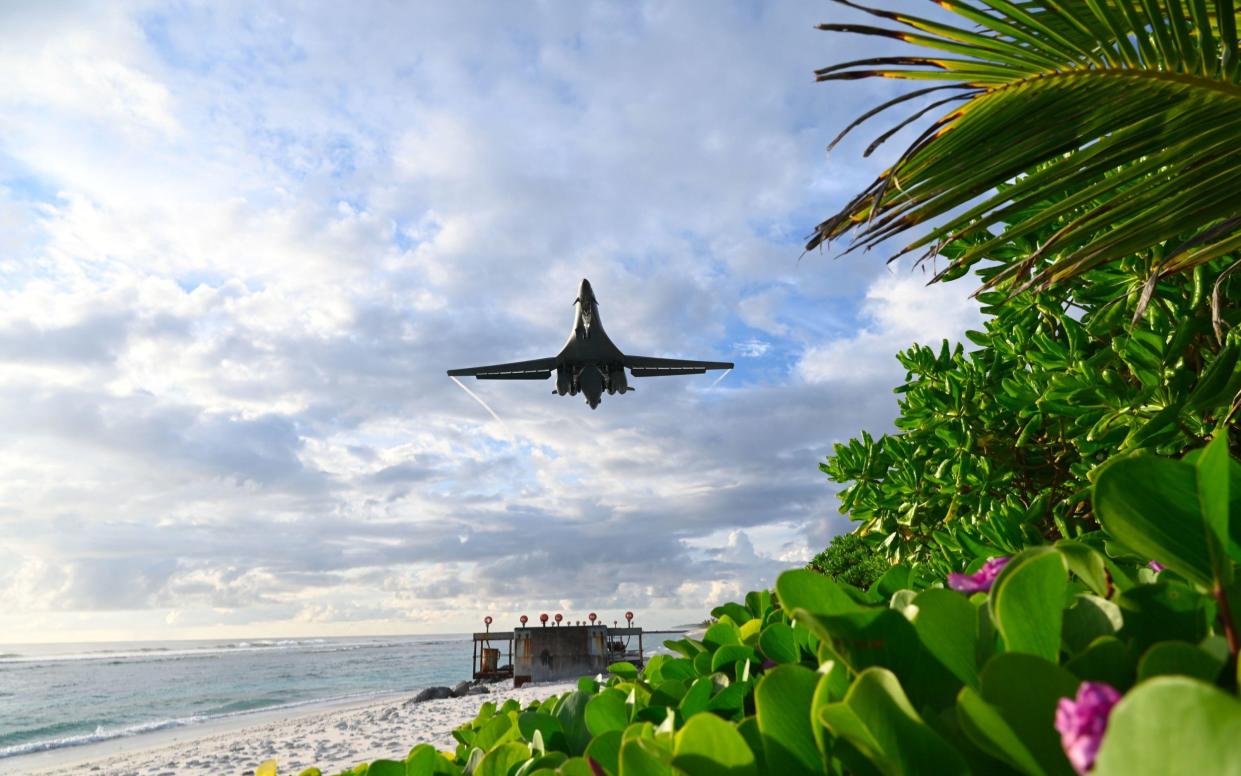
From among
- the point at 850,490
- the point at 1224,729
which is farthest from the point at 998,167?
the point at 850,490

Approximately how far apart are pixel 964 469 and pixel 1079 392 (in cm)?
87

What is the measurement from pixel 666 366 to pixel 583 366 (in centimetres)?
384

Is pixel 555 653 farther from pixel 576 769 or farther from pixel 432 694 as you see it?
pixel 576 769

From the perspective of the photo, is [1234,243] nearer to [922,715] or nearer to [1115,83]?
[1115,83]

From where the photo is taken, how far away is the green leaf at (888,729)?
713mm

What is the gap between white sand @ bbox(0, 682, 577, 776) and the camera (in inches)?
544

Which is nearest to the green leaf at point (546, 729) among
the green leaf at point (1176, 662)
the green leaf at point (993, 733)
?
the green leaf at point (993, 733)

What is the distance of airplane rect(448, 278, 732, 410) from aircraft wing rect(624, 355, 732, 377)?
0.91ft

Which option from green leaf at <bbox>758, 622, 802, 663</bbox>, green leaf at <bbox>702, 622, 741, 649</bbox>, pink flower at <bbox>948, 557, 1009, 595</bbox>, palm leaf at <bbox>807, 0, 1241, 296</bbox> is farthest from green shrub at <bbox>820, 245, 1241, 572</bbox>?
pink flower at <bbox>948, 557, 1009, 595</bbox>

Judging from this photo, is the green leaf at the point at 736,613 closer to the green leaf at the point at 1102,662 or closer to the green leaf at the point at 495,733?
the green leaf at the point at 495,733

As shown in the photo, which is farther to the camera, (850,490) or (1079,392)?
(850,490)

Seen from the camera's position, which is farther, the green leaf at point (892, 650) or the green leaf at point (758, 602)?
the green leaf at point (758, 602)

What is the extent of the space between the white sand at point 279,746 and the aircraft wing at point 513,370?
894cm

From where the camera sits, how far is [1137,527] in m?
0.78
